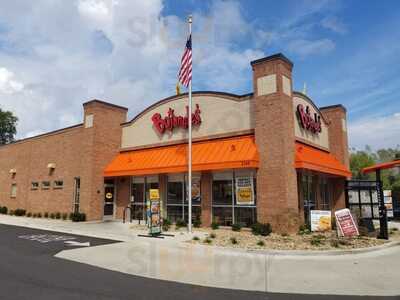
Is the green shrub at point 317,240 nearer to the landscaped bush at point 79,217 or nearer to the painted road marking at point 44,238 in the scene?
the painted road marking at point 44,238

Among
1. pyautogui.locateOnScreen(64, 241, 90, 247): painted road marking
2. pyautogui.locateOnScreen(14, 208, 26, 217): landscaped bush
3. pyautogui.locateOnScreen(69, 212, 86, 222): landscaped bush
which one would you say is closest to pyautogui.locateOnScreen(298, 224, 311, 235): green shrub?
pyautogui.locateOnScreen(64, 241, 90, 247): painted road marking

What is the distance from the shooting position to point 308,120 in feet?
67.4

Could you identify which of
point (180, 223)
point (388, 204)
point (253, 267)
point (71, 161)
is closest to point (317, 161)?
point (180, 223)

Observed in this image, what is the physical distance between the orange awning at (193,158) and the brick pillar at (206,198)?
1073 mm

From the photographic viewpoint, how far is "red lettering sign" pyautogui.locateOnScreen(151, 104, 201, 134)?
814 inches

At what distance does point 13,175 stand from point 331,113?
28593mm

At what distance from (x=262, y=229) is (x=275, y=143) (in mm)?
4123

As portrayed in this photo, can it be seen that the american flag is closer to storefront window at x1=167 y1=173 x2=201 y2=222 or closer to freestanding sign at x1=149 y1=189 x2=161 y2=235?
storefront window at x1=167 y1=173 x2=201 y2=222

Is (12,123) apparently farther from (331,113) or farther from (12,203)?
(331,113)

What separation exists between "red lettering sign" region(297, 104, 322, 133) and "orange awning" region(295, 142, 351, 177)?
1191mm

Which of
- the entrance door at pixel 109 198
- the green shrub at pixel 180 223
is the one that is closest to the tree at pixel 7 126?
the entrance door at pixel 109 198

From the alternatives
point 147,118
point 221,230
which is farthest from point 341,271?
point 147,118

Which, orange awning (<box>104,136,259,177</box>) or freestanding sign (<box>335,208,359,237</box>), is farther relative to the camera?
orange awning (<box>104,136,259,177</box>)

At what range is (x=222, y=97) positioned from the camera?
65.3 feet
